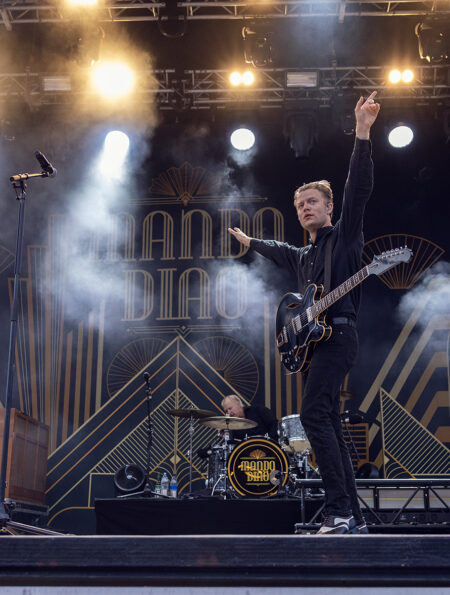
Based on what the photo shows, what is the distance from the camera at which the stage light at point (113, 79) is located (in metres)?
9.15

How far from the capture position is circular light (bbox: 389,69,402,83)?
9055 mm

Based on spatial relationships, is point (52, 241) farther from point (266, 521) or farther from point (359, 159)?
point (359, 159)

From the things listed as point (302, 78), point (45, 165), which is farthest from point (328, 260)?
point (302, 78)

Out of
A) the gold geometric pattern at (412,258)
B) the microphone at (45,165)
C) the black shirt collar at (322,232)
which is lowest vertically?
the black shirt collar at (322,232)

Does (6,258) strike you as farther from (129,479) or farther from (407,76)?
(407,76)

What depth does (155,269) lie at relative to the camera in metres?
9.75

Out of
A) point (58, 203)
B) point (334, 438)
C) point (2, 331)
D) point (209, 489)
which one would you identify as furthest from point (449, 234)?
point (334, 438)

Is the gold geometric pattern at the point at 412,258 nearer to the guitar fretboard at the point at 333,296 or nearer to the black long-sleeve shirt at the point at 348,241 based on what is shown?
the black long-sleeve shirt at the point at 348,241

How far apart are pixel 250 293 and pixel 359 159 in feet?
21.3

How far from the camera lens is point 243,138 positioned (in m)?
10.0

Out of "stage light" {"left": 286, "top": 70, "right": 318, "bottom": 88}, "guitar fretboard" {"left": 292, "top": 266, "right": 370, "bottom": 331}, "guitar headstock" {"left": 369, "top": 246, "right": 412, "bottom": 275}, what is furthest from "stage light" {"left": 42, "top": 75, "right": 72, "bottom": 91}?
"guitar fretboard" {"left": 292, "top": 266, "right": 370, "bottom": 331}

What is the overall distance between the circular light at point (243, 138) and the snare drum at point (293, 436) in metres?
4.37

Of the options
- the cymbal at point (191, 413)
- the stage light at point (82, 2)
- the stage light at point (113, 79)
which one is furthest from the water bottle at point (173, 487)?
the stage light at point (82, 2)

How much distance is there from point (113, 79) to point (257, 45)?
2.10m
